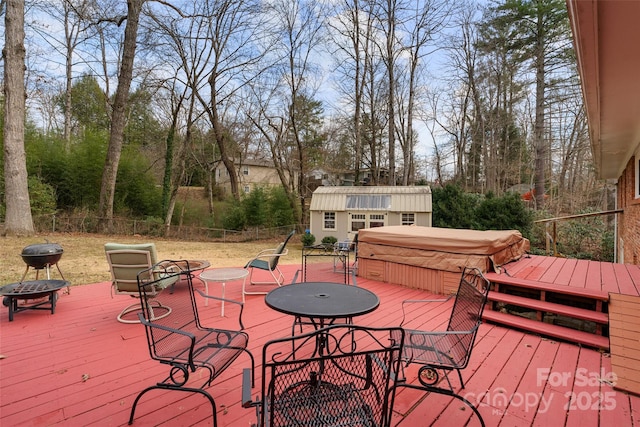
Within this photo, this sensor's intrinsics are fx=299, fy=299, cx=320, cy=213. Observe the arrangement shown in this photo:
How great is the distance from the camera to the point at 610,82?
2.57 metres

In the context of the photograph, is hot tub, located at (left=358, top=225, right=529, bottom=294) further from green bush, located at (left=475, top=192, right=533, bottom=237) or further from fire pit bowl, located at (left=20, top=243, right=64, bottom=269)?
green bush, located at (left=475, top=192, right=533, bottom=237)

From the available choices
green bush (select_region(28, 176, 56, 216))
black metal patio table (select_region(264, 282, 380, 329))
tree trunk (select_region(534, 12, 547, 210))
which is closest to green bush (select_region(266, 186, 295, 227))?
green bush (select_region(28, 176, 56, 216))

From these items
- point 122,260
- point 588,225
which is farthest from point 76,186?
point 588,225

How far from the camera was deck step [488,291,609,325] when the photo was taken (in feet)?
10.1

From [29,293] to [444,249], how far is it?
5.29m

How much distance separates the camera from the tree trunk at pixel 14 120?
8.68 meters

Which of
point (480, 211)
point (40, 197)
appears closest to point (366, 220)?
point (480, 211)

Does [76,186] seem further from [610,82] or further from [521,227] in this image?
[521,227]

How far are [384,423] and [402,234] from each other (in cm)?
385

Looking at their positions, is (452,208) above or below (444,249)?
above

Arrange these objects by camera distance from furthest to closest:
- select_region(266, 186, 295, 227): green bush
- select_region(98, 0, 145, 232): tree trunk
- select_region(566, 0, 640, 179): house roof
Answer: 1. select_region(266, 186, 295, 227): green bush
2. select_region(98, 0, 145, 232): tree trunk
3. select_region(566, 0, 640, 179): house roof

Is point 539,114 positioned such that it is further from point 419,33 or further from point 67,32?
point 67,32

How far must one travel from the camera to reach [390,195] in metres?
12.5

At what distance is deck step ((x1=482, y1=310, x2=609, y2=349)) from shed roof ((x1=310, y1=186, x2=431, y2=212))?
8514 mm
